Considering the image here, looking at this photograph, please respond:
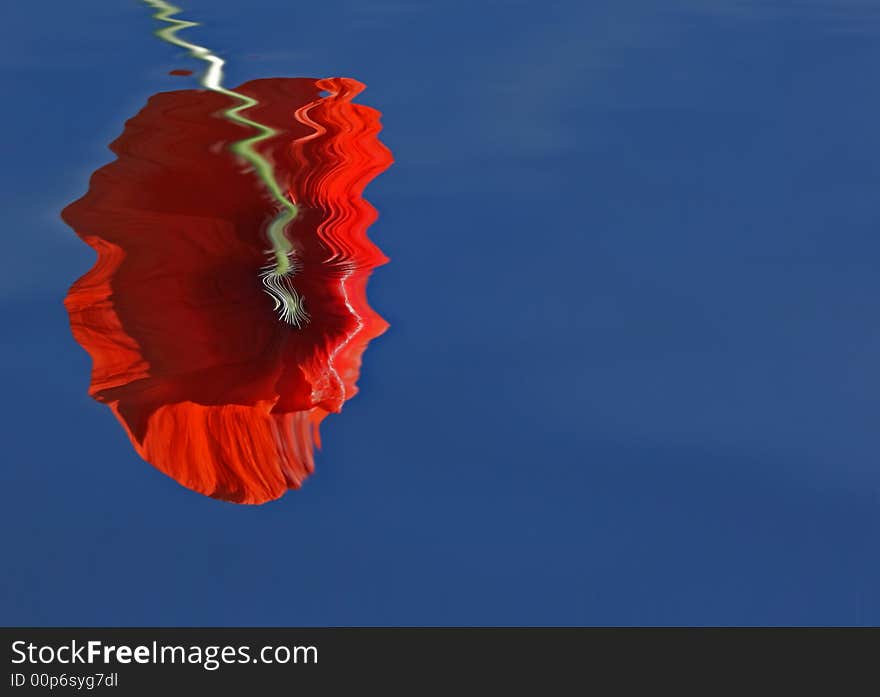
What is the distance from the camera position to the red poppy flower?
95cm

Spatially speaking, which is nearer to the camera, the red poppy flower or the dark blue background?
the dark blue background

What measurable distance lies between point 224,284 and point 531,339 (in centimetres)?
33

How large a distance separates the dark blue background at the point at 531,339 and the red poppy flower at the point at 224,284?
26 millimetres

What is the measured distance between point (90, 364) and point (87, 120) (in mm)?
478

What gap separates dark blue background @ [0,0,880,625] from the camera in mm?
834

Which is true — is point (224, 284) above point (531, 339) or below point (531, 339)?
above

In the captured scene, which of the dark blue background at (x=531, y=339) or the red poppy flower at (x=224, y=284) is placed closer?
the dark blue background at (x=531, y=339)

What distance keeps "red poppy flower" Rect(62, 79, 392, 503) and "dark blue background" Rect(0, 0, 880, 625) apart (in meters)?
0.03

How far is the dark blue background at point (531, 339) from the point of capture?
2.74 feet

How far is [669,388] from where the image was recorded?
3.28 ft

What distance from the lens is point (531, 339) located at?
1.05 m

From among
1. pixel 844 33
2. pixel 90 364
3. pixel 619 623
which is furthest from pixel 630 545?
pixel 844 33

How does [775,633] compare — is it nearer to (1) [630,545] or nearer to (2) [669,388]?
(1) [630,545]

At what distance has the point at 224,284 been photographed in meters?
1.11
